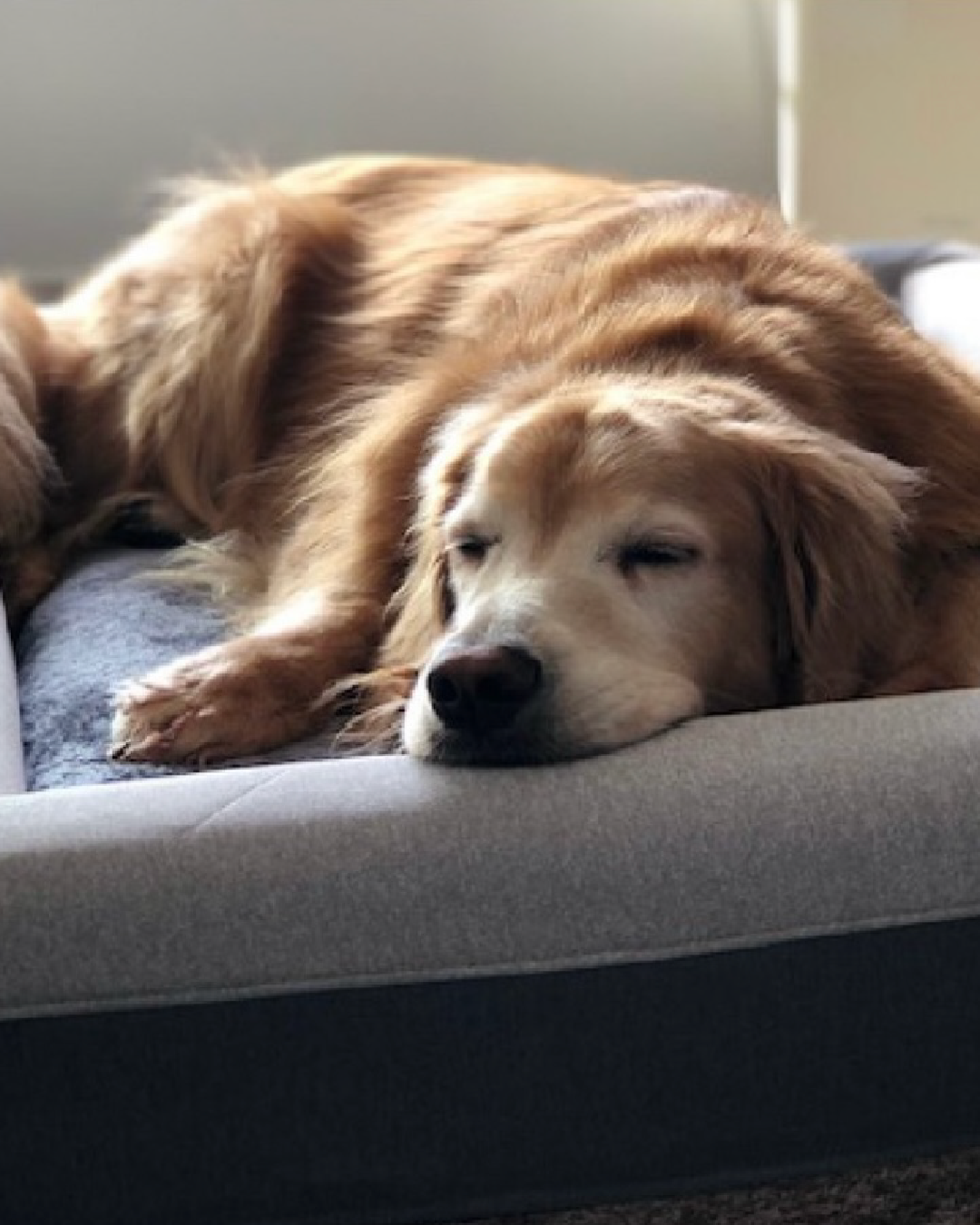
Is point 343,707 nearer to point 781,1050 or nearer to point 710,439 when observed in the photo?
point 710,439

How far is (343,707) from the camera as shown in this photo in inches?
77.7

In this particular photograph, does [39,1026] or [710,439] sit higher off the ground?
[710,439]

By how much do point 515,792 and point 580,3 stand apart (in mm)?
2502

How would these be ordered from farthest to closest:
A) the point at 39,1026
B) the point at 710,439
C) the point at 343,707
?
the point at 343,707 < the point at 710,439 < the point at 39,1026

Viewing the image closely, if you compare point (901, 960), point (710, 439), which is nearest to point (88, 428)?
point (710, 439)

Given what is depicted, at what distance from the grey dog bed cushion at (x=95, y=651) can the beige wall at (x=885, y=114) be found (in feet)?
4.59

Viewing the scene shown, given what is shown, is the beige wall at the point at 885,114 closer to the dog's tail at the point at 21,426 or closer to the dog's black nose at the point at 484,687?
the dog's tail at the point at 21,426

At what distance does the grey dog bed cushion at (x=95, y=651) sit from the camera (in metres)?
1.92

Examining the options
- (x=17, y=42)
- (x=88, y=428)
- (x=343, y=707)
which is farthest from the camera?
(x=17, y=42)

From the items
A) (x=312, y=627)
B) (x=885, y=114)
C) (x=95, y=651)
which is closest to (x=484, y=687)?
(x=312, y=627)

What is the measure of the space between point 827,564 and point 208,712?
0.57 m

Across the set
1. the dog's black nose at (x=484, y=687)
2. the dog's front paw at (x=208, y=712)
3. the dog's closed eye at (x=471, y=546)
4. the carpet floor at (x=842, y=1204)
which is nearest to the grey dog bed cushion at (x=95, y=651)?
the dog's front paw at (x=208, y=712)

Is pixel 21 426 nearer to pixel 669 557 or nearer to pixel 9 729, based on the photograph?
pixel 9 729

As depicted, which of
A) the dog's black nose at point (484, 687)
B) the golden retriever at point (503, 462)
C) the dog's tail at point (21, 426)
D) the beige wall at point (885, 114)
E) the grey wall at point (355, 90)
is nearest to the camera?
the dog's black nose at point (484, 687)
